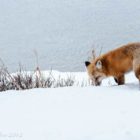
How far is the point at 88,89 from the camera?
487cm

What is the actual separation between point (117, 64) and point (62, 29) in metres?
12.1

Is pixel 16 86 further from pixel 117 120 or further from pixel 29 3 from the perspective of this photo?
pixel 29 3

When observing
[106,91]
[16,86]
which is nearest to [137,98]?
[106,91]

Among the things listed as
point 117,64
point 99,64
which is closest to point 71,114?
point 117,64

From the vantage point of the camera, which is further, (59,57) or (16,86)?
(59,57)

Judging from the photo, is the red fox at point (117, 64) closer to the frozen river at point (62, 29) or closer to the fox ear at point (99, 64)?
the fox ear at point (99, 64)

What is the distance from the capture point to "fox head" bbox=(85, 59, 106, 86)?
6285mm

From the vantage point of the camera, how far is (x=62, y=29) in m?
18.0

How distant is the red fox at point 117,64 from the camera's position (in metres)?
5.66

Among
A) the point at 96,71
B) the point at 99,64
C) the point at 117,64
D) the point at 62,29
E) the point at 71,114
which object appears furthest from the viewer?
the point at 62,29

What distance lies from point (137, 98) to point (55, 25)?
14297mm

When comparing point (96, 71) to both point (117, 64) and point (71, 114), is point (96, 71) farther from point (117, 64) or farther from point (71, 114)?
point (71, 114)

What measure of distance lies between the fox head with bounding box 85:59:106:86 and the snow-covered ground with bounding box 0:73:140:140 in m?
1.28

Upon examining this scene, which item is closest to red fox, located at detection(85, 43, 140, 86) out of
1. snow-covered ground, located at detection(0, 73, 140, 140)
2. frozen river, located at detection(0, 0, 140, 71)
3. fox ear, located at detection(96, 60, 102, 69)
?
fox ear, located at detection(96, 60, 102, 69)
